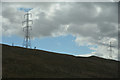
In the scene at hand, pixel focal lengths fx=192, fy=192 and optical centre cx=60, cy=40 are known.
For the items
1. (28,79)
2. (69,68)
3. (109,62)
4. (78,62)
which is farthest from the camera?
(109,62)

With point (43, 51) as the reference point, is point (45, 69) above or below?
below

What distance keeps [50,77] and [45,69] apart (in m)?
1.11

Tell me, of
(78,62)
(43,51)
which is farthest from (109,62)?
(43,51)

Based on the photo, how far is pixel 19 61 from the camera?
65.2ft

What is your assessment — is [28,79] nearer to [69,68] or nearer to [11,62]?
[11,62]

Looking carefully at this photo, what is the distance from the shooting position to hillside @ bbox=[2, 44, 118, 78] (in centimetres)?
1905

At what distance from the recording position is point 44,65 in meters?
21.9

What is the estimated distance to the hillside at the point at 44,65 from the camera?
62.5ft

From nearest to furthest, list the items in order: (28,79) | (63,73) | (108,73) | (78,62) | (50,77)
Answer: (28,79)
(50,77)
(63,73)
(78,62)
(108,73)

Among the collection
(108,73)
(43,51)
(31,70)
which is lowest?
(108,73)

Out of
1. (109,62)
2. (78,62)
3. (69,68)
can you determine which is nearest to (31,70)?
(69,68)

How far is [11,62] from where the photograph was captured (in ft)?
63.0

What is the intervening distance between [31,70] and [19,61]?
156cm

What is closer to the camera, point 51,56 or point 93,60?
point 51,56
